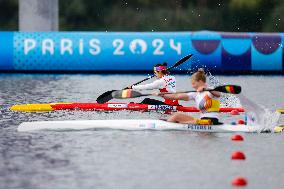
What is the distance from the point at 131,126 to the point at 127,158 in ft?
10.5

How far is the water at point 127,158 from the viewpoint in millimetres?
11055

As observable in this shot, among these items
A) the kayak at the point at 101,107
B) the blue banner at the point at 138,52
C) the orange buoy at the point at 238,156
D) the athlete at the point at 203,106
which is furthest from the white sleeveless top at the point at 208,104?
the blue banner at the point at 138,52

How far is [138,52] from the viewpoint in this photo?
1302 inches

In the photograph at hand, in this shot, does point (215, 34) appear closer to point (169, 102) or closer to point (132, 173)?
point (169, 102)

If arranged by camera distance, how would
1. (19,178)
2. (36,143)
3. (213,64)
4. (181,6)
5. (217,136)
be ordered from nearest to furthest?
(19,178) < (36,143) < (217,136) < (213,64) < (181,6)

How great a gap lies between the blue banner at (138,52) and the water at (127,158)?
13.8 metres

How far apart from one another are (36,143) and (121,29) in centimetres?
3688

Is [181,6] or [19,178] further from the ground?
[181,6]

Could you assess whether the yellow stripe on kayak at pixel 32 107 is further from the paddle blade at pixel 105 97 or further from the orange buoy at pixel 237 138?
the orange buoy at pixel 237 138

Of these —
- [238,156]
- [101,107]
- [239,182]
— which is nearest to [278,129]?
[238,156]

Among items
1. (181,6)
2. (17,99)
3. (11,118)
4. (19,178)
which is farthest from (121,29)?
(19,178)

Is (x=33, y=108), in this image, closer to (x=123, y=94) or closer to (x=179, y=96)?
(x=123, y=94)

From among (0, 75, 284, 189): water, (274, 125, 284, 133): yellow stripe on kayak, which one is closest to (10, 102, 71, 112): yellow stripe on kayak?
(0, 75, 284, 189): water

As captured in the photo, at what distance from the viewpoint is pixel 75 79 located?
98.7 ft
